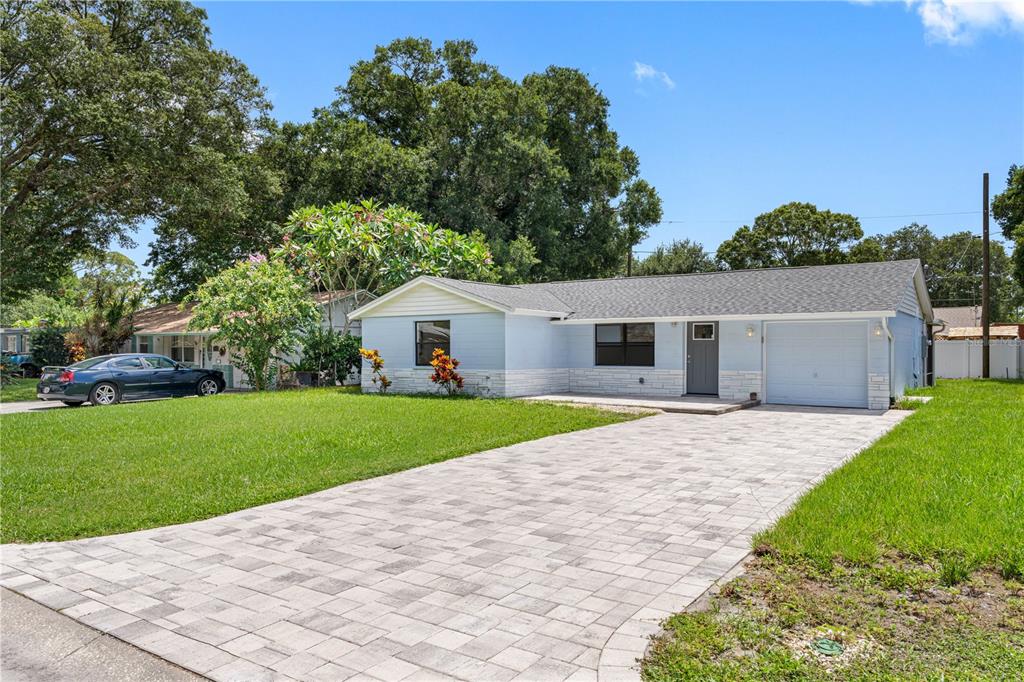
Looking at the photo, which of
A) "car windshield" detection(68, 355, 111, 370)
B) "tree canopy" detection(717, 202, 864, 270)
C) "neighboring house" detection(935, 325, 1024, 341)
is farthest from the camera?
"tree canopy" detection(717, 202, 864, 270)

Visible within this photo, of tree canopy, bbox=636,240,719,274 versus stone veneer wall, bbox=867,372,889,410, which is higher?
tree canopy, bbox=636,240,719,274

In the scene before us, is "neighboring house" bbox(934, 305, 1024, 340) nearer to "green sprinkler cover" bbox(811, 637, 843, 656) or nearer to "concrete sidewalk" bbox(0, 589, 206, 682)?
"green sprinkler cover" bbox(811, 637, 843, 656)

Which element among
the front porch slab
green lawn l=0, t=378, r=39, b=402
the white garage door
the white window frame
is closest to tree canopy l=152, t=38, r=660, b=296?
green lawn l=0, t=378, r=39, b=402

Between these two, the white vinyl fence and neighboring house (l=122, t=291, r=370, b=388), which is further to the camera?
the white vinyl fence

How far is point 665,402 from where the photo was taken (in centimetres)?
1584

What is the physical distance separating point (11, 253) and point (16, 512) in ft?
68.0

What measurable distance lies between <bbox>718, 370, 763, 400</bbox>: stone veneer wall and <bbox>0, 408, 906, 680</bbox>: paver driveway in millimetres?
8425

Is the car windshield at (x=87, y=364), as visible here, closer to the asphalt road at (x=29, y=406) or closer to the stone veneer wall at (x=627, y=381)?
the asphalt road at (x=29, y=406)

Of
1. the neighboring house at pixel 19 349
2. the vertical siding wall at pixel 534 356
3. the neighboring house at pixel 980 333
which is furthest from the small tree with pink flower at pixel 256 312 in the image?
the neighboring house at pixel 980 333

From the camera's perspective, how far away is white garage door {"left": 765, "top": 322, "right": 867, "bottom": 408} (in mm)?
15180

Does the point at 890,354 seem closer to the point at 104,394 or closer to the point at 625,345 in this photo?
the point at 625,345

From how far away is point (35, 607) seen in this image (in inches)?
165

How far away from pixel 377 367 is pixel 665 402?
334 inches

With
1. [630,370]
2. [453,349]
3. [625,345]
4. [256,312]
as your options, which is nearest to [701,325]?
[625,345]
